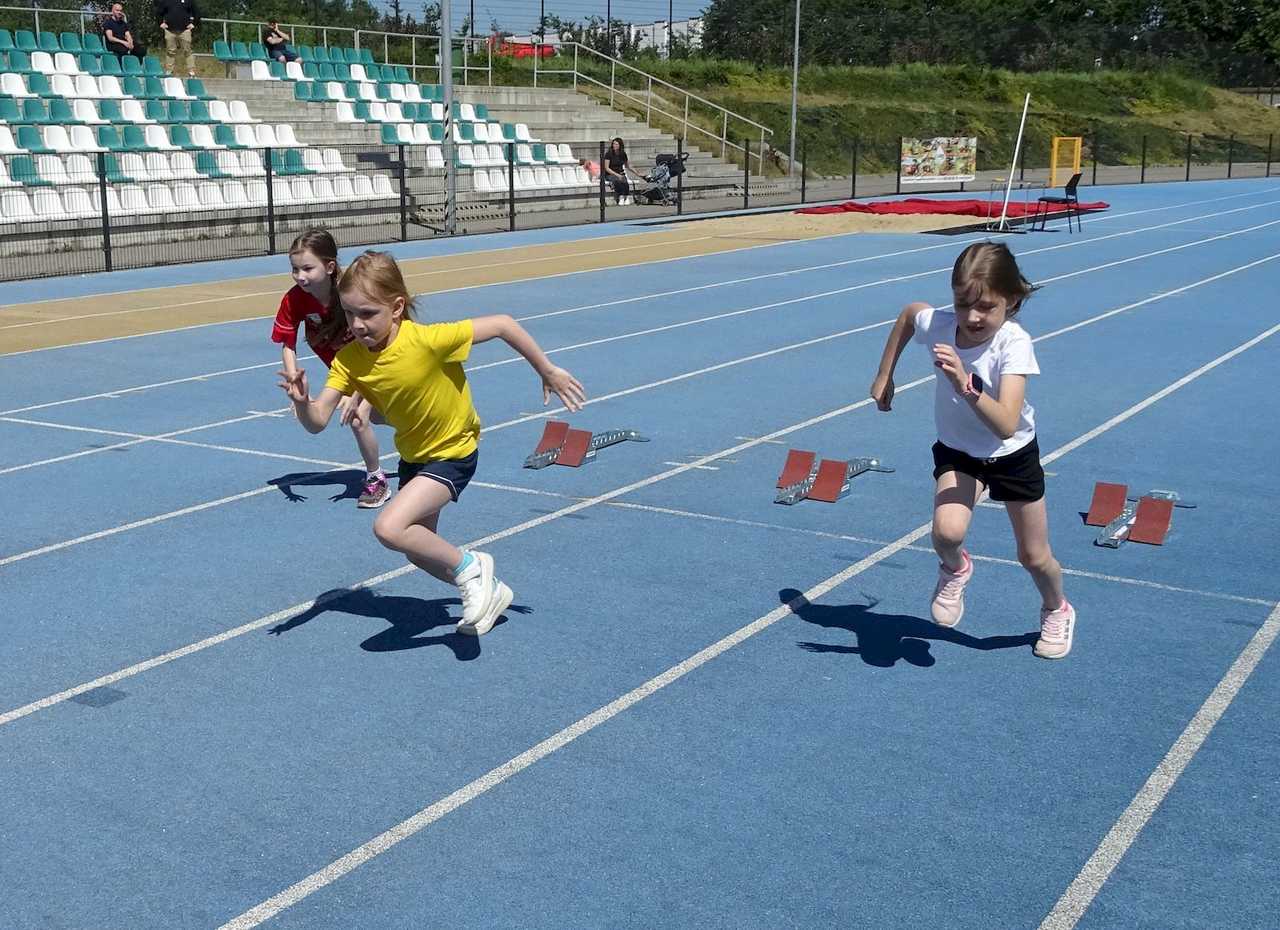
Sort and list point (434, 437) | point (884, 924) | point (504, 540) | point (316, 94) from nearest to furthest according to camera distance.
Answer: point (884, 924) → point (434, 437) → point (504, 540) → point (316, 94)

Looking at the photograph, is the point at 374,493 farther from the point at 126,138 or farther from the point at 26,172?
the point at 126,138

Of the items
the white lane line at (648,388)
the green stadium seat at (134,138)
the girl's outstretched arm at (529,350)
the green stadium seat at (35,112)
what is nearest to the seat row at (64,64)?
the green stadium seat at (35,112)

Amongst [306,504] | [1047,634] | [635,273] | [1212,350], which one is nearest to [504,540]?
[306,504]

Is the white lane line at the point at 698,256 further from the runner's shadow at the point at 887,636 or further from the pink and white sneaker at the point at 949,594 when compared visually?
the pink and white sneaker at the point at 949,594

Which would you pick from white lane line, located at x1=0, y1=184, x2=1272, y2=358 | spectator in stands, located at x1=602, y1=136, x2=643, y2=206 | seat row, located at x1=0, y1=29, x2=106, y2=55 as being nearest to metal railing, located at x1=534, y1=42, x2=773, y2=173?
spectator in stands, located at x1=602, y1=136, x2=643, y2=206

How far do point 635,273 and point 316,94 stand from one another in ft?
51.5

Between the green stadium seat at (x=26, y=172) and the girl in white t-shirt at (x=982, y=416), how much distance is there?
20.7 meters

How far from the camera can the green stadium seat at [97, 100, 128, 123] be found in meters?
27.2

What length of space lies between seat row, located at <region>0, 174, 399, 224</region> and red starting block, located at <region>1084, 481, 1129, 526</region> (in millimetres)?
19205

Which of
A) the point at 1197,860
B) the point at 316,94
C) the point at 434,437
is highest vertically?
the point at 316,94

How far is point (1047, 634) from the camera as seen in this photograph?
6051mm

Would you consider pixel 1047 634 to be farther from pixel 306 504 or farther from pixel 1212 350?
pixel 1212 350

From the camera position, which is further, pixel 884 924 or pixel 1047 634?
pixel 1047 634

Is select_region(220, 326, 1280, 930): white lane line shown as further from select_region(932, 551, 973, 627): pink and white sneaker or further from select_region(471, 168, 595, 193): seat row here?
select_region(471, 168, 595, 193): seat row
